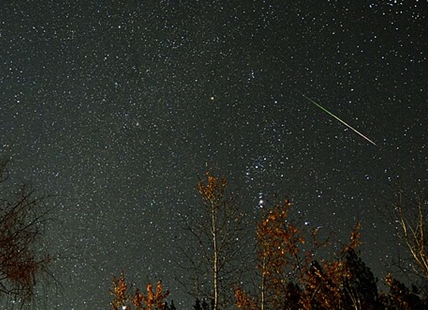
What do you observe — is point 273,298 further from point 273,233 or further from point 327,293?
point 327,293

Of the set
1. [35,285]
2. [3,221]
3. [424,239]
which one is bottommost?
[35,285]

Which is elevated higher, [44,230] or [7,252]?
[44,230]

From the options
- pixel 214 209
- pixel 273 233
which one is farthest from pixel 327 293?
pixel 214 209

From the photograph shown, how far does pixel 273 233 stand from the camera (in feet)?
46.4

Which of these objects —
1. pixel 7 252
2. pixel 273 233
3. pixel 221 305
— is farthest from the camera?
pixel 273 233

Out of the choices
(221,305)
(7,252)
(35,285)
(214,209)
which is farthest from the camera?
(214,209)

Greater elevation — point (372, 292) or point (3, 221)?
point (372, 292)

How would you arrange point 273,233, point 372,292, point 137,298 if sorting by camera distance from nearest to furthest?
point 273,233 < point 372,292 < point 137,298

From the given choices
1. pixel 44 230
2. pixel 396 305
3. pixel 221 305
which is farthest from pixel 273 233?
pixel 44 230

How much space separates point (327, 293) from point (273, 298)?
5708mm

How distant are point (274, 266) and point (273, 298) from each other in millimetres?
823

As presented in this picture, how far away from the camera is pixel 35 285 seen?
366 centimetres

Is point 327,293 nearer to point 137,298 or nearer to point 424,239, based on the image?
point 424,239

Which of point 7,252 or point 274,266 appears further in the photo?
point 274,266
